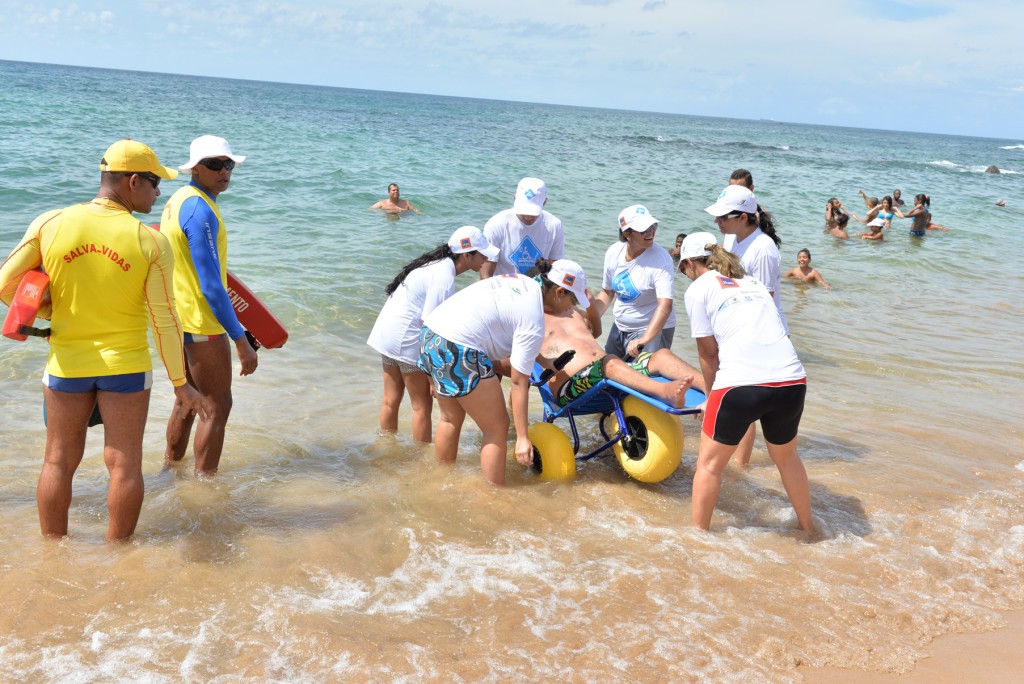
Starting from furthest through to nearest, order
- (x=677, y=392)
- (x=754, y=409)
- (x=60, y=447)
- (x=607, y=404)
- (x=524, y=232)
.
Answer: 1. (x=524, y=232)
2. (x=607, y=404)
3. (x=677, y=392)
4. (x=754, y=409)
5. (x=60, y=447)

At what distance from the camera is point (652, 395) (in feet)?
16.0

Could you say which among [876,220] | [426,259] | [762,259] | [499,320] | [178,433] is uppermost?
[876,220]

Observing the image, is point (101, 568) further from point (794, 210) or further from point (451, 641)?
point (794, 210)

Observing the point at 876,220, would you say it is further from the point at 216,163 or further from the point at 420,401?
the point at 216,163

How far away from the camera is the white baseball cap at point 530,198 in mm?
5844

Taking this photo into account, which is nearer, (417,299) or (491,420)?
(491,420)

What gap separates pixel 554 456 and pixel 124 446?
2.55 meters

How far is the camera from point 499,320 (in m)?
4.51

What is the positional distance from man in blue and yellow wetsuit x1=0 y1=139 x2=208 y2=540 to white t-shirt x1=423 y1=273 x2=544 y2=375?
60.0 inches

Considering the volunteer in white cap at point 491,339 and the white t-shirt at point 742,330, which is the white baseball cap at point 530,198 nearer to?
the volunteer in white cap at point 491,339

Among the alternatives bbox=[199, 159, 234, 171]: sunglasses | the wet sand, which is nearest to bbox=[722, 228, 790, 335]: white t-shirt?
the wet sand

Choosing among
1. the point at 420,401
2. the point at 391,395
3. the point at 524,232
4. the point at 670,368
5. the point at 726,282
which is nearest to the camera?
the point at 726,282

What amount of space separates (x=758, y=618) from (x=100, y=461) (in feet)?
13.4

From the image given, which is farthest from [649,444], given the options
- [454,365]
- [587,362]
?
[454,365]
